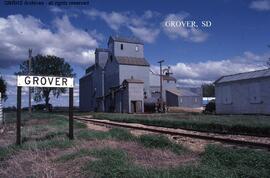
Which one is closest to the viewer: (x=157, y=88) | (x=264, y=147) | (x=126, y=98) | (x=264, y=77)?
(x=264, y=147)

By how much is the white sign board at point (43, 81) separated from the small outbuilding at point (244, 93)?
2797 centimetres

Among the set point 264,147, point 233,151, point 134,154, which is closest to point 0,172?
point 134,154

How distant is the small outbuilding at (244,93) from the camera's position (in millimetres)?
36406

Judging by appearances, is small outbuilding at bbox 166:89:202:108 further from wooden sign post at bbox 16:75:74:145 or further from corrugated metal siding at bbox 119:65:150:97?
wooden sign post at bbox 16:75:74:145

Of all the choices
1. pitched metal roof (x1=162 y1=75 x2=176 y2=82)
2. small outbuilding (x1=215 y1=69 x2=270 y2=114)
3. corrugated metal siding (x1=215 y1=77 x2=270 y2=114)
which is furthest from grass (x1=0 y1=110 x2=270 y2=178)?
pitched metal roof (x1=162 y1=75 x2=176 y2=82)

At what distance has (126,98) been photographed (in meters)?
57.3

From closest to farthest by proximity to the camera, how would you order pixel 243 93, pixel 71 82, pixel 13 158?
pixel 13 158
pixel 71 82
pixel 243 93

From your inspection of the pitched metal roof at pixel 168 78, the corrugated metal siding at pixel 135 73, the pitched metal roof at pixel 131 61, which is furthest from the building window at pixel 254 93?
the pitched metal roof at pixel 168 78

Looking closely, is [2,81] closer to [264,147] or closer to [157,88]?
[157,88]

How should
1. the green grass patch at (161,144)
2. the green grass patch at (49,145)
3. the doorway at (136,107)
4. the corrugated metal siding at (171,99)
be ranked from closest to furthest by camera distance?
the green grass patch at (161,144) → the green grass patch at (49,145) → the doorway at (136,107) → the corrugated metal siding at (171,99)

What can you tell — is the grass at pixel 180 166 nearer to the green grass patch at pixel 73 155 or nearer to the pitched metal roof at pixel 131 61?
the green grass patch at pixel 73 155

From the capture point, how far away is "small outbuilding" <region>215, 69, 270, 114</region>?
36406mm

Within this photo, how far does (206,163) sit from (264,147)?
3.76m

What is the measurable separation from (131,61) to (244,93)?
90.7ft
